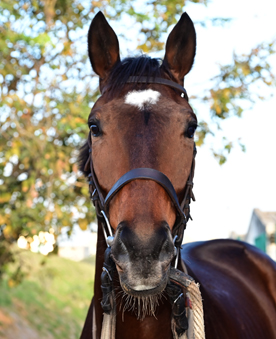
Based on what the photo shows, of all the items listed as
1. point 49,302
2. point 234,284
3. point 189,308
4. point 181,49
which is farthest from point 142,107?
point 49,302

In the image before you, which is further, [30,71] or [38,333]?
[38,333]

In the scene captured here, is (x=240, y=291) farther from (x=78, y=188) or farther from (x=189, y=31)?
(x=78, y=188)

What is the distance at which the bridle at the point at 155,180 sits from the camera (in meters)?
1.88

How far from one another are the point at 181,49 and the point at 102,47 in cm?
55

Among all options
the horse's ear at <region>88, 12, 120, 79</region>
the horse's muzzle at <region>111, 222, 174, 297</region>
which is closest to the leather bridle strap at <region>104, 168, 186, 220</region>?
the horse's muzzle at <region>111, 222, 174, 297</region>

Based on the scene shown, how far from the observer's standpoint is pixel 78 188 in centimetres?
618

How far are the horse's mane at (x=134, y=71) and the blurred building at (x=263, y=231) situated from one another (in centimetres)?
862

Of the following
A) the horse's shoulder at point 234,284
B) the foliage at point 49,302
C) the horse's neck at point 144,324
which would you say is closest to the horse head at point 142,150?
the horse's neck at point 144,324

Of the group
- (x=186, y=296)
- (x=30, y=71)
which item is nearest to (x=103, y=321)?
(x=186, y=296)

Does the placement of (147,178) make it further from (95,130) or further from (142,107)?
(95,130)

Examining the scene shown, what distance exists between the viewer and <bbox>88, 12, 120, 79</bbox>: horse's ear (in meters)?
2.59

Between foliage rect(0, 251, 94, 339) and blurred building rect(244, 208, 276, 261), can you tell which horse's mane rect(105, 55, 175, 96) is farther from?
blurred building rect(244, 208, 276, 261)

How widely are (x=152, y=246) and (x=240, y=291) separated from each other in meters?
2.16

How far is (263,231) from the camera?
46.9 feet
